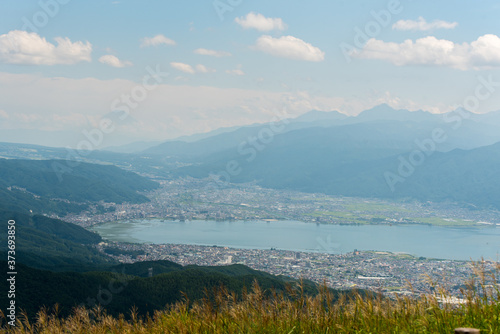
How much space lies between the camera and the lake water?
57.8 metres

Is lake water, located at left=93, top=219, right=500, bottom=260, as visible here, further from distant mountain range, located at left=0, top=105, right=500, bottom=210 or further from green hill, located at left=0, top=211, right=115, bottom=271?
distant mountain range, located at left=0, top=105, right=500, bottom=210

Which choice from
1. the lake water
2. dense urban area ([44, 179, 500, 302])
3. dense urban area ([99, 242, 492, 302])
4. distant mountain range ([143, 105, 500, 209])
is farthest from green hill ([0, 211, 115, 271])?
distant mountain range ([143, 105, 500, 209])

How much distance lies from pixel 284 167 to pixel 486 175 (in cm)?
7131

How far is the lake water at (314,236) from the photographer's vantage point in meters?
57.8

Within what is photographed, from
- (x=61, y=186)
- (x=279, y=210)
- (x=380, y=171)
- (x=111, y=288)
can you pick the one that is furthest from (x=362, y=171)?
(x=111, y=288)

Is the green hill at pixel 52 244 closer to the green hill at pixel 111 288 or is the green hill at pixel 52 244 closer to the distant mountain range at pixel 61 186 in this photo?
the green hill at pixel 111 288

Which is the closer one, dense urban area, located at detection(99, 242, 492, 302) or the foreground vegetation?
the foreground vegetation

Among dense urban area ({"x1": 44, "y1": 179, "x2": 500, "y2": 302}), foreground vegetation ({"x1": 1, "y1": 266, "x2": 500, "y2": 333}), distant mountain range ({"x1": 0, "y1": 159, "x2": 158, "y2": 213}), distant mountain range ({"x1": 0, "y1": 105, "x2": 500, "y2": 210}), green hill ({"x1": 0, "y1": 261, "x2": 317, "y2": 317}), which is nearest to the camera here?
foreground vegetation ({"x1": 1, "y1": 266, "x2": 500, "y2": 333})

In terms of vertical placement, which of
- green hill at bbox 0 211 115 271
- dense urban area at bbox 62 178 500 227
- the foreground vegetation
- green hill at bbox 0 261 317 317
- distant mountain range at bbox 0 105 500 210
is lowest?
green hill at bbox 0 211 115 271

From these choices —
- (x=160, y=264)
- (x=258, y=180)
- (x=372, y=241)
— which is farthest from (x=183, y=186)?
(x=160, y=264)

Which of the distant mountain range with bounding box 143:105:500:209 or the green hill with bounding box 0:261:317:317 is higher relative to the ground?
the distant mountain range with bounding box 143:105:500:209

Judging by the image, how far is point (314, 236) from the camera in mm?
67750

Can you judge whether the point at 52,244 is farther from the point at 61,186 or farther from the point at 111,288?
the point at 61,186

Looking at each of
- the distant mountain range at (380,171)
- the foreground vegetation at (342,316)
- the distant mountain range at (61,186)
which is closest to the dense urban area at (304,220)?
the foreground vegetation at (342,316)
